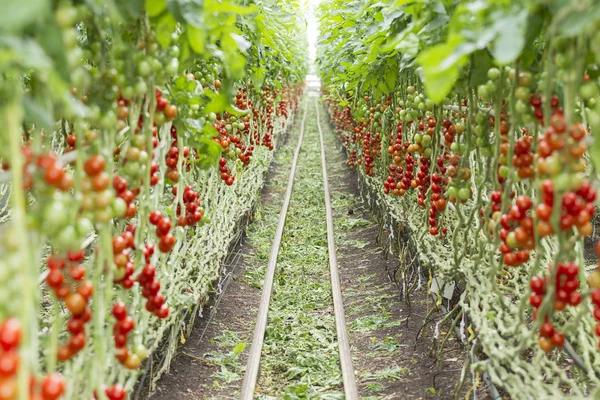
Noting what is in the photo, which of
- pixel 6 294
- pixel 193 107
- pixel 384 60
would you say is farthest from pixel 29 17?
pixel 384 60

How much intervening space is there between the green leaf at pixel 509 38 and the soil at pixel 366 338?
6.57 feet

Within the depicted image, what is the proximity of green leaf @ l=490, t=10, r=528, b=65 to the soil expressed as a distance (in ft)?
6.57

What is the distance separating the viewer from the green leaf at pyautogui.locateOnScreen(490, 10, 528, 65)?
132 cm

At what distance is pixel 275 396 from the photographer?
309cm

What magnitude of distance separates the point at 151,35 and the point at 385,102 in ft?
10.8

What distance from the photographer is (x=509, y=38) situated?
1.36 meters

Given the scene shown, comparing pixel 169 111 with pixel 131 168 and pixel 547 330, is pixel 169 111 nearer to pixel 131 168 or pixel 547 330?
pixel 131 168

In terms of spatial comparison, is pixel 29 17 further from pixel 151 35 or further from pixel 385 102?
pixel 385 102

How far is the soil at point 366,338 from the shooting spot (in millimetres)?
3078

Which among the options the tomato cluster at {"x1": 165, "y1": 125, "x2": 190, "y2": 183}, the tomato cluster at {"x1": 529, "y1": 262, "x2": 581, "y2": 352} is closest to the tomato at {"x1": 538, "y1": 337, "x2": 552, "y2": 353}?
the tomato cluster at {"x1": 529, "y1": 262, "x2": 581, "y2": 352}

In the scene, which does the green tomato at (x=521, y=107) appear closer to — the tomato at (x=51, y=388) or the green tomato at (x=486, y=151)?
the green tomato at (x=486, y=151)

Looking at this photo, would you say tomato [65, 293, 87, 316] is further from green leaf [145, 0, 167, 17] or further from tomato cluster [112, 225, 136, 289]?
green leaf [145, 0, 167, 17]

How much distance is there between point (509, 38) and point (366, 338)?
9.07ft

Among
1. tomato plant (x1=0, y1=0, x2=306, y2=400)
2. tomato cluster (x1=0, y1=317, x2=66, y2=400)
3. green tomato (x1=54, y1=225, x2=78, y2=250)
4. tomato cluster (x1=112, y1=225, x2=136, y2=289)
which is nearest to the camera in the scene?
tomato cluster (x1=0, y1=317, x2=66, y2=400)
